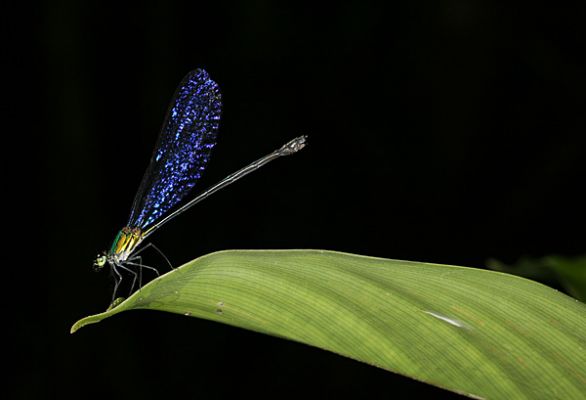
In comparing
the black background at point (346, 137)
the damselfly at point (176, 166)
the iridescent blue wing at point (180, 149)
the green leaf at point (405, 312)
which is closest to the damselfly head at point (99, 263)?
the damselfly at point (176, 166)

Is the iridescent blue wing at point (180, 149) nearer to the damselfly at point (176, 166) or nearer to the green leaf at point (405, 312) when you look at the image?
the damselfly at point (176, 166)

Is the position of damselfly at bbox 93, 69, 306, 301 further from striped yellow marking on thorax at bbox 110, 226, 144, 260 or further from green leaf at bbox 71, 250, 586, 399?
green leaf at bbox 71, 250, 586, 399

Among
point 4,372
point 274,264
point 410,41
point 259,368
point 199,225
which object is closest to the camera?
point 274,264

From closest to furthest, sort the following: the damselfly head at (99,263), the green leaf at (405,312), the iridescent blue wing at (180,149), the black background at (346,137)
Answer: the green leaf at (405,312) < the damselfly head at (99,263) < the iridescent blue wing at (180,149) < the black background at (346,137)

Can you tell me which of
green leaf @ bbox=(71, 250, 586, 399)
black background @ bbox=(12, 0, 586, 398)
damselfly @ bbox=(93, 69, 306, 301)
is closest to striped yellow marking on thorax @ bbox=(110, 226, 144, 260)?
damselfly @ bbox=(93, 69, 306, 301)

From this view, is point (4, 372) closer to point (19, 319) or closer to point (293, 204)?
point (19, 319)

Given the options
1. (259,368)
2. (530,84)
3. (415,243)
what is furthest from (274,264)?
(530,84)
